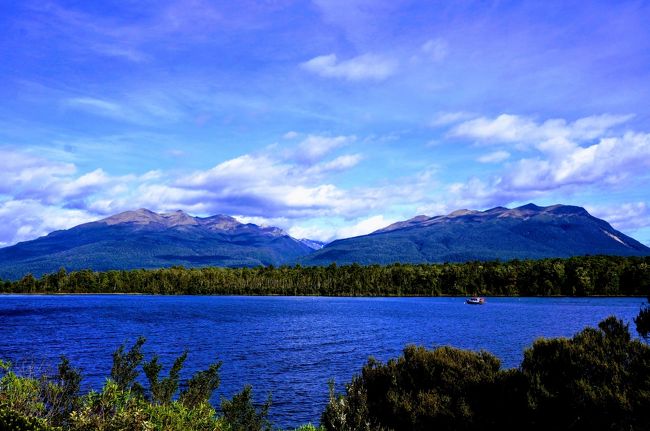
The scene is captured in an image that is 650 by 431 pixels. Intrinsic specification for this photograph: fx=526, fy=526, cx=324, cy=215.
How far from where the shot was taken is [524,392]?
68.5 feet

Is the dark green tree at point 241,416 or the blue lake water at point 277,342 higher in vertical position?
the dark green tree at point 241,416

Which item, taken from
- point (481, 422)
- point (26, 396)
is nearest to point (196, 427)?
point (26, 396)

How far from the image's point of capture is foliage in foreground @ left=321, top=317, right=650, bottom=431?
18.8 meters

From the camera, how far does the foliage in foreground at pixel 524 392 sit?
61.6 ft

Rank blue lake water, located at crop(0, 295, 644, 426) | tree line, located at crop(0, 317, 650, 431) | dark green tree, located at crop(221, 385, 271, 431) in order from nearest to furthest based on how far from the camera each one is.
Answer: tree line, located at crop(0, 317, 650, 431)
dark green tree, located at crop(221, 385, 271, 431)
blue lake water, located at crop(0, 295, 644, 426)

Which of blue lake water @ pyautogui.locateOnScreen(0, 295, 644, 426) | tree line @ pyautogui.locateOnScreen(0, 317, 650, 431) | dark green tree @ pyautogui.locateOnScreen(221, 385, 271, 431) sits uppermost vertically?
tree line @ pyautogui.locateOnScreen(0, 317, 650, 431)

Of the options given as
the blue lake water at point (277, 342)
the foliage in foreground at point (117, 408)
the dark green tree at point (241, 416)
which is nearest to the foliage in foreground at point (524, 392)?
the dark green tree at point (241, 416)

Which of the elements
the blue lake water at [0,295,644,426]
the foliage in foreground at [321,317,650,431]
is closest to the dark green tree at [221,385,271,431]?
the foliage in foreground at [321,317,650,431]

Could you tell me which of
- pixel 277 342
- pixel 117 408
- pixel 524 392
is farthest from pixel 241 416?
pixel 277 342

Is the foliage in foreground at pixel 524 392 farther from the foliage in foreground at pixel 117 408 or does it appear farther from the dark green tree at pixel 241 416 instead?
the foliage in foreground at pixel 117 408

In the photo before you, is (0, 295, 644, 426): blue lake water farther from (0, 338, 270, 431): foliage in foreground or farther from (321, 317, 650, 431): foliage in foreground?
(321, 317, 650, 431): foliage in foreground

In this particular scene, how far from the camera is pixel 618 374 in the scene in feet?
63.9

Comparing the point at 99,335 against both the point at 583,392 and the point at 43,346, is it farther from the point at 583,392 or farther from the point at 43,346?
the point at 583,392

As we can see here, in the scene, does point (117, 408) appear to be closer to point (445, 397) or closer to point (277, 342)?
point (445, 397)
